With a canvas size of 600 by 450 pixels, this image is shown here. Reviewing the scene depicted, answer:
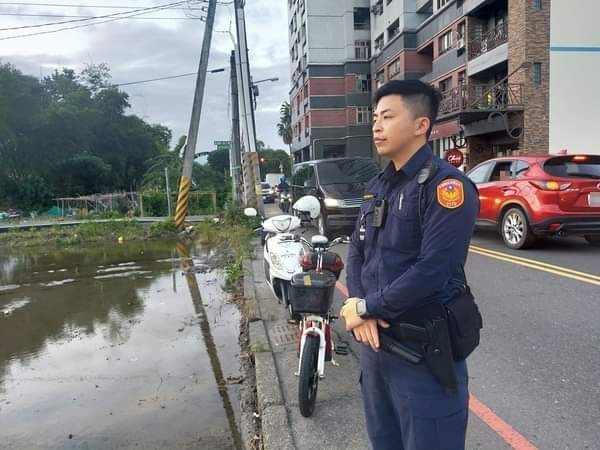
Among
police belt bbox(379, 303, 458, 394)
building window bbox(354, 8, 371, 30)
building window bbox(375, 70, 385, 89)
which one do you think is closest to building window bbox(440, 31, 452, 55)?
building window bbox(375, 70, 385, 89)

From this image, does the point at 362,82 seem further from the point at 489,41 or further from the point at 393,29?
the point at 489,41

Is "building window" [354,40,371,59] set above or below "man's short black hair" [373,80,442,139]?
above

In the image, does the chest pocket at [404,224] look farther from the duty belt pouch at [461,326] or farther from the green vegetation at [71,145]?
the green vegetation at [71,145]

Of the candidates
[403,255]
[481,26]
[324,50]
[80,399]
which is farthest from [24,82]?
[403,255]

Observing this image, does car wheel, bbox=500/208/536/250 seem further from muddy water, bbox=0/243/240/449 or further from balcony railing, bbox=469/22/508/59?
balcony railing, bbox=469/22/508/59

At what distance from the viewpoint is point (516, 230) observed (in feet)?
28.8

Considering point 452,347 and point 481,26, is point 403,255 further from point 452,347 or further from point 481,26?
point 481,26

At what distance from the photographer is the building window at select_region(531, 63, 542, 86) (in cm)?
2011

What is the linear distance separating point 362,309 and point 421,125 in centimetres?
72

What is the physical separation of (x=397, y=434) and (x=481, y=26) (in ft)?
88.1

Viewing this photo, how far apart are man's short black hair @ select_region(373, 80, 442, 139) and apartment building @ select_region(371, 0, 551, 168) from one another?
44.1 feet

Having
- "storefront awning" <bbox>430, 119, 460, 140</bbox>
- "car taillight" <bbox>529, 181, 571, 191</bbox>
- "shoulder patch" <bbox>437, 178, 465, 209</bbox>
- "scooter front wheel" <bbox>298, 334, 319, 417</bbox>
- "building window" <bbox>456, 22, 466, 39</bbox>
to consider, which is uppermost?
"building window" <bbox>456, 22, 466, 39</bbox>

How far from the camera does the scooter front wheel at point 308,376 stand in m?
3.03

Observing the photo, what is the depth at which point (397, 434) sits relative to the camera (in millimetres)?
1908
